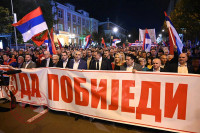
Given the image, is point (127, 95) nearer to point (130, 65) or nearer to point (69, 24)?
point (130, 65)

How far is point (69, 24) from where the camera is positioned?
40.0m

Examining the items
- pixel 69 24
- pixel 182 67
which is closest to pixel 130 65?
pixel 182 67

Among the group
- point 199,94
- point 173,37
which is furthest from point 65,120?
point 173,37

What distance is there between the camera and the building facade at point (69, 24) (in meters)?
34.9

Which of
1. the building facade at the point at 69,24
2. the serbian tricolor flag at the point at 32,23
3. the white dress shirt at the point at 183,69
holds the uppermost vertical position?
the building facade at the point at 69,24

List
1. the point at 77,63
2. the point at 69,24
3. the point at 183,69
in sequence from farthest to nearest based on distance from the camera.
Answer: the point at 69,24 < the point at 77,63 < the point at 183,69

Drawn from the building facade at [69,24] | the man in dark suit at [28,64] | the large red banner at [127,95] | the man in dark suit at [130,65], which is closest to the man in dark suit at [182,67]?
the man in dark suit at [130,65]

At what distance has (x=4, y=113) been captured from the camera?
4531mm

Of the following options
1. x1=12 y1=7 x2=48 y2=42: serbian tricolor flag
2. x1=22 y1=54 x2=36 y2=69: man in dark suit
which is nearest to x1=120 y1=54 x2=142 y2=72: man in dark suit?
x1=22 y1=54 x2=36 y2=69: man in dark suit

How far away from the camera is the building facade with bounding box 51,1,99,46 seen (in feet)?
115

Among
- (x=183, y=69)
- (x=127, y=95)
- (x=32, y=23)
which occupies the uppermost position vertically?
(x=32, y=23)

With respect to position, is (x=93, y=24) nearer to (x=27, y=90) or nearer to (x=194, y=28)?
(x=194, y=28)

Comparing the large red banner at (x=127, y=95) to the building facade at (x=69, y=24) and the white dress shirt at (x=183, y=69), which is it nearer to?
the white dress shirt at (x=183, y=69)

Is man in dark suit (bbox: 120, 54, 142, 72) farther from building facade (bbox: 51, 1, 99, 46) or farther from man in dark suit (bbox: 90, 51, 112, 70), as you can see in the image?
building facade (bbox: 51, 1, 99, 46)
